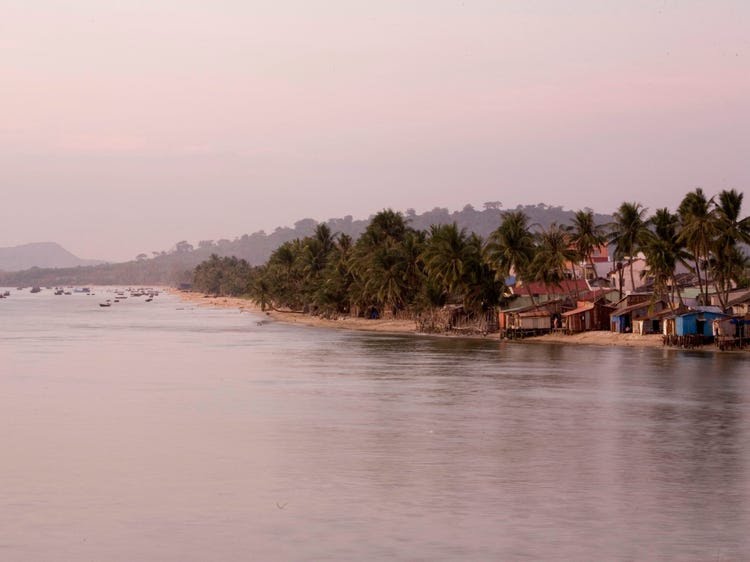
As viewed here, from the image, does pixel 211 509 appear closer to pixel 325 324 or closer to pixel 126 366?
pixel 126 366

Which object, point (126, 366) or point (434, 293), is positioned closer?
point (126, 366)

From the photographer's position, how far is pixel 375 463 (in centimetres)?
3631

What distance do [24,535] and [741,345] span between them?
79.5 metres

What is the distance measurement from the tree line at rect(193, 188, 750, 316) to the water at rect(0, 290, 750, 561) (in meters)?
21.6

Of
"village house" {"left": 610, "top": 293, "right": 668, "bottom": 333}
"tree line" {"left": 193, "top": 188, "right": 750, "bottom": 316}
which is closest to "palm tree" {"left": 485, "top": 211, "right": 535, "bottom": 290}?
"tree line" {"left": 193, "top": 188, "right": 750, "bottom": 316}

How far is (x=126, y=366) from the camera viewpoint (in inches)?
3241

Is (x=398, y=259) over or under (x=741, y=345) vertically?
over

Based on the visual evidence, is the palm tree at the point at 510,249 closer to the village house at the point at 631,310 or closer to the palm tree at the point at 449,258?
the palm tree at the point at 449,258

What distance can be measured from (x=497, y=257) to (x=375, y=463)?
83.0 metres

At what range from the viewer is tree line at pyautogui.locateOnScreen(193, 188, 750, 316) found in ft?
316

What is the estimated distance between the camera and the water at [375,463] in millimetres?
25109

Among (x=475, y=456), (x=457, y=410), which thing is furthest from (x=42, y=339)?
(x=475, y=456)

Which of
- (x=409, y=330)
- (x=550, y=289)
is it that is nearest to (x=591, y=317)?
(x=550, y=289)

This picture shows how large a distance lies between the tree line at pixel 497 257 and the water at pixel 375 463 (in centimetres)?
2164
